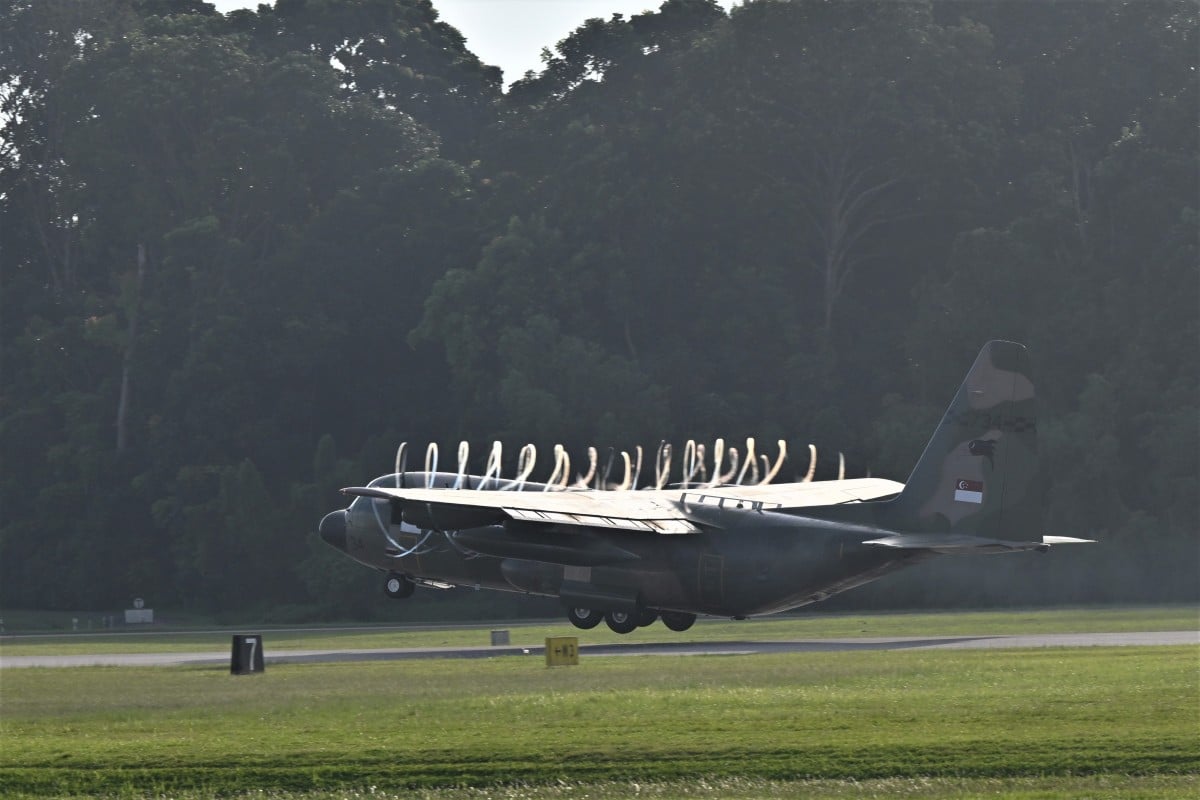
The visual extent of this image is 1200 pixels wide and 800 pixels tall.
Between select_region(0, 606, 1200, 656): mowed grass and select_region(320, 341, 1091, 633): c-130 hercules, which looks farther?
select_region(0, 606, 1200, 656): mowed grass

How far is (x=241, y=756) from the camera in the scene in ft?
130

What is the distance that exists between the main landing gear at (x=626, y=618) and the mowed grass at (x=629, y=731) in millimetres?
1284

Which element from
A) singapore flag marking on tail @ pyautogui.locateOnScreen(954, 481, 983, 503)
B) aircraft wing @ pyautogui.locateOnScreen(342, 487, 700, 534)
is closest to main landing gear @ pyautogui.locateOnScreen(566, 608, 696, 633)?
aircraft wing @ pyautogui.locateOnScreen(342, 487, 700, 534)

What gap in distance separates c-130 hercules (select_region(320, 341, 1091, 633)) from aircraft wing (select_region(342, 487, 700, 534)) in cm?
5

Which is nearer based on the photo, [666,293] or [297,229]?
[666,293]

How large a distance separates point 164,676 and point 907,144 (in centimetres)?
8025

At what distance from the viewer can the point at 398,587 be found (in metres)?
65.8

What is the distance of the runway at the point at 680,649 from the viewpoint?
6688 centimetres

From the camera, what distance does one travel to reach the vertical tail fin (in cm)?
5622

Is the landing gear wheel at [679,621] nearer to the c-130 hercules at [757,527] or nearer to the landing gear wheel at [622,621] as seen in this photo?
the c-130 hercules at [757,527]

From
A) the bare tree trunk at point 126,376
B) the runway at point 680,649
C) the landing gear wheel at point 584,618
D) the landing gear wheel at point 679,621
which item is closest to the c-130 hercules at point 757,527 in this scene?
the landing gear wheel at point 584,618

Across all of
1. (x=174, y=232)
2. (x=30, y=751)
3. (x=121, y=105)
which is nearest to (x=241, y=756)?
(x=30, y=751)

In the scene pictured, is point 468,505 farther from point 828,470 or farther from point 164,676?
point 828,470

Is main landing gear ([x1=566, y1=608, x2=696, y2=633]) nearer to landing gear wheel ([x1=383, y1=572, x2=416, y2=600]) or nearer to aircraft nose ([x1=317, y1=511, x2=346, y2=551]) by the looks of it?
landing gear wheel ([x1=383, y1=572, x2=416, y2=600])
